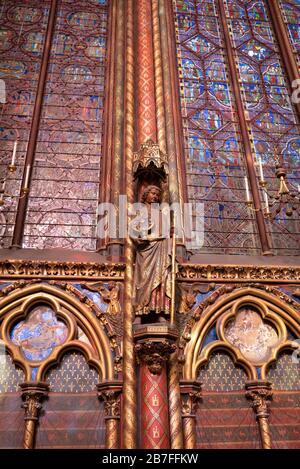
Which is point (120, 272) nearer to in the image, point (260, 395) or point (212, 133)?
point (260, 395)

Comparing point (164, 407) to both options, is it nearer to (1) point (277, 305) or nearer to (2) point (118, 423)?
(2) point (118, 423)

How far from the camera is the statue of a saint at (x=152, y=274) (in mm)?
5504

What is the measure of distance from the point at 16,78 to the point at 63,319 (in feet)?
16.1

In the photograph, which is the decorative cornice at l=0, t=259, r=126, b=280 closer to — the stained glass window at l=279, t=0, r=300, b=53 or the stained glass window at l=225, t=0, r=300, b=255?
the stained glass window at l=225, t=0, r=300, b=255

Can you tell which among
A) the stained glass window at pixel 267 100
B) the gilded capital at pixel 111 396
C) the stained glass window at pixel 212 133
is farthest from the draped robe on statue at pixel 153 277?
the stained glass window at pixel 267 100

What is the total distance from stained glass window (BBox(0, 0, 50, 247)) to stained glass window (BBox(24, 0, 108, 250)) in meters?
0.26

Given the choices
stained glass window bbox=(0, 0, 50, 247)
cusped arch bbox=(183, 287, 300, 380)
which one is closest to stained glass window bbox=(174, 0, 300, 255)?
cusped arch bbox=(183, 287, 300, 380)

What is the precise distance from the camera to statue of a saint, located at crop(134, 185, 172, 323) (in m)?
5.50

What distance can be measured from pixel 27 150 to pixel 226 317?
4123mm

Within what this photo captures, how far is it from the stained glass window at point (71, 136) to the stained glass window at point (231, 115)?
1.61 meters

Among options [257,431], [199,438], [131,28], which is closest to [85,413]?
[199,438]

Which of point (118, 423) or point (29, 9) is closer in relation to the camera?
point (118, 423)

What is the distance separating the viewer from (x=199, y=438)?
17.9 ft
